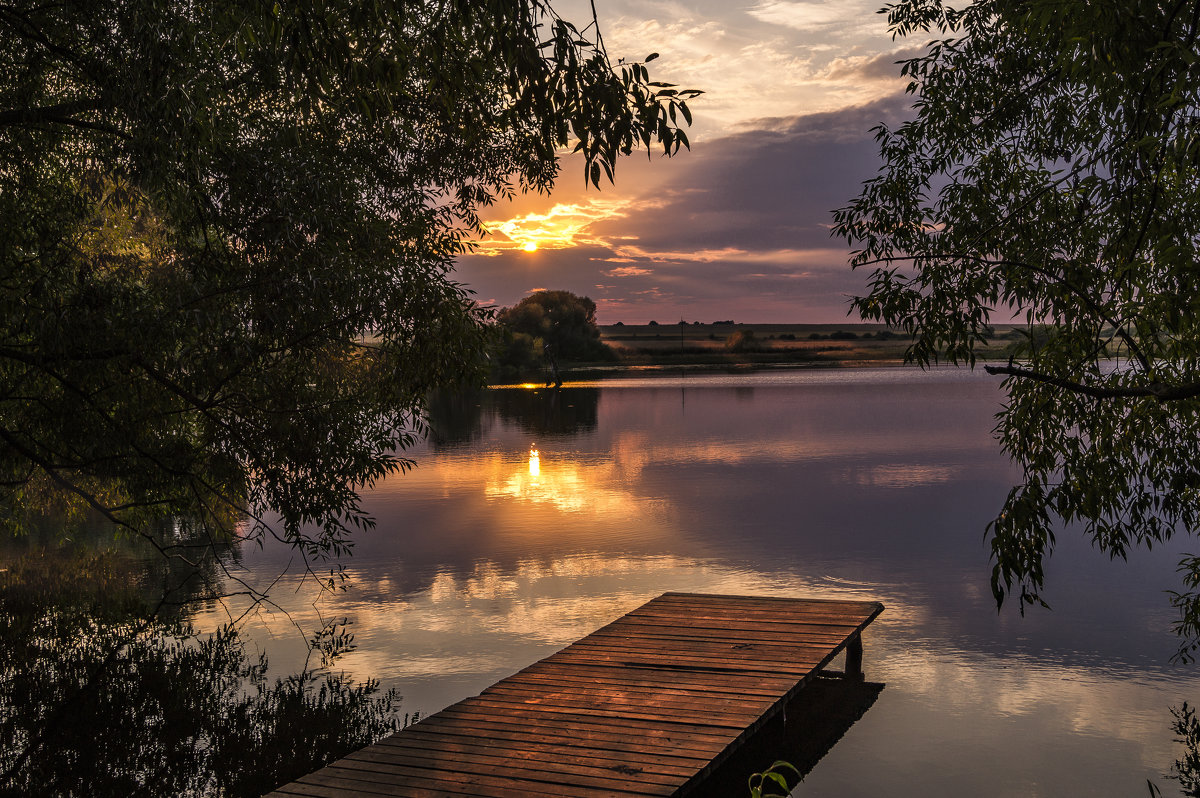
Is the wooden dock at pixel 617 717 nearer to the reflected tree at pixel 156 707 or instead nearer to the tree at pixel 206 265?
the reflected tree at pixel 156 707

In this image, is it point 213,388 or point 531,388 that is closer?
point 213,388

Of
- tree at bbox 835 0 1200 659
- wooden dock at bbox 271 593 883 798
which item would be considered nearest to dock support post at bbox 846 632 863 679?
wooden dock at bbox 271 593 883 798

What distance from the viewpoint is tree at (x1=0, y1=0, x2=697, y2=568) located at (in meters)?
7.50

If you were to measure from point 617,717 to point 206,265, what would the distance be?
18.6 ft

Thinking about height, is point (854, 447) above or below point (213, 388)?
below

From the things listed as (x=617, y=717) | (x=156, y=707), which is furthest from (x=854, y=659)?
(x=156, y=707)

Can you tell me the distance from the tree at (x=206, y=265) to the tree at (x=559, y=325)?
112m

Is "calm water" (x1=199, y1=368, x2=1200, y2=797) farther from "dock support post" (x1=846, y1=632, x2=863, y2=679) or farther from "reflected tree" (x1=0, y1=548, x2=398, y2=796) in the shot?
"reflected tree" (x1=0, y1=548, x2=398, y2=796)

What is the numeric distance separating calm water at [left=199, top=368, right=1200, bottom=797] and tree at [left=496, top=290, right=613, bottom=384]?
95358 mm

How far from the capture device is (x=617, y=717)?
7.41 metres

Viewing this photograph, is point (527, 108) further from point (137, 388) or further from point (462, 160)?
point (462, 160)

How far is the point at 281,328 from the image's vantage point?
9.27 m

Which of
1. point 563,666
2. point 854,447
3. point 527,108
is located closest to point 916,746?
point 563,666

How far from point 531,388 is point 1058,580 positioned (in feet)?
254
